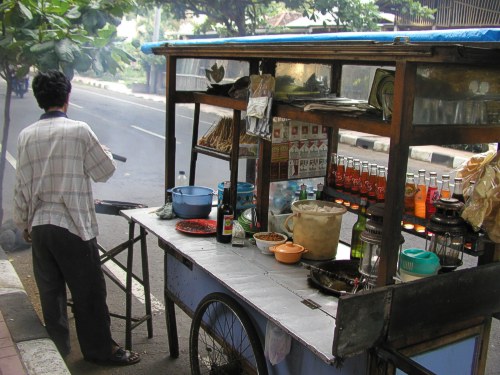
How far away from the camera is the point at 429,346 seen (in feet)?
7.82

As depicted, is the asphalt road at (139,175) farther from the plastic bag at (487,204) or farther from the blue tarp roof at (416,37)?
the blue tarp roof at (416,37)

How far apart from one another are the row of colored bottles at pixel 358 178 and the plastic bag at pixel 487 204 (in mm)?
685

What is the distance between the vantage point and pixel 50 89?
327 cm

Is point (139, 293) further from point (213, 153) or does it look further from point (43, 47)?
point (43, 47)

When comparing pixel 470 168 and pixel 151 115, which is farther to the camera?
pixel 151 115

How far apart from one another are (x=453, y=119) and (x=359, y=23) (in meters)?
11.3

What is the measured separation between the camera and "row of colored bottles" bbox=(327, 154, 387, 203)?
312cm

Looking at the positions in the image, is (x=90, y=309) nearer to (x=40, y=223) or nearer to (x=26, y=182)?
(x=40, y=223)

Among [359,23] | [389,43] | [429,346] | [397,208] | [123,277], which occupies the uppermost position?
[359,23]

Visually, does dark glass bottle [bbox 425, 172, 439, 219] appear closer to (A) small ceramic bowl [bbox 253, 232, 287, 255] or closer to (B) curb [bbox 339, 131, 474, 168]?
(A) small ceramic bowl [bbox 253, 232, 287, 255]

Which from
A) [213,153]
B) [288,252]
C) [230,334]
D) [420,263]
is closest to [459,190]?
[420,263]

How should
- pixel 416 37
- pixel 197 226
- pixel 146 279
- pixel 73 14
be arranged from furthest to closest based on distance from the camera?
pixel 73 14 < pixel 146 279 < pixel 197 226 < pixel 416 37

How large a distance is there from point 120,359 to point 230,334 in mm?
1096

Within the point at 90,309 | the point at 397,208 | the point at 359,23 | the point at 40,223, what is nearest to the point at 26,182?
the point at 40,223
